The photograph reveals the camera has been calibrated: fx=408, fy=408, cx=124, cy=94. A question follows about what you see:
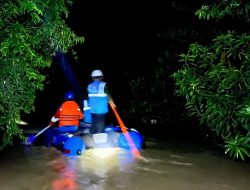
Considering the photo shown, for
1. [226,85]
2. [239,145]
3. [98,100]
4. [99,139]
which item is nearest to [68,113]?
[98,100]

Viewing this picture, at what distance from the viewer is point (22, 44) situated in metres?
6.36

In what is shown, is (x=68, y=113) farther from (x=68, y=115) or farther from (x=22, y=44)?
(x=22, y=44)

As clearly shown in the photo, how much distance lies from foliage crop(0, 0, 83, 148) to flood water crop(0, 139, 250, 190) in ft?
3.40

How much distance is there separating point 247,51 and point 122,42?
11856 mm

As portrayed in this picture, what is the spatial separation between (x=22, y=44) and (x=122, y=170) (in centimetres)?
333

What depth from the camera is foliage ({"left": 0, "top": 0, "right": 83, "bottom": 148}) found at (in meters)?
6.54

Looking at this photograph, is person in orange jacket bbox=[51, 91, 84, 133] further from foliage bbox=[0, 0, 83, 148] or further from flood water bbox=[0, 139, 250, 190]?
foliage bbox=[0, 0, 83, 148]

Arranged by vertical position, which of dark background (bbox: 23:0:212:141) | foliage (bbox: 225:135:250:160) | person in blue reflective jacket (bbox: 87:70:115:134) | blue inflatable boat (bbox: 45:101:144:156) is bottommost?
blue inflatable boat (bbox: 45:101:144:156)

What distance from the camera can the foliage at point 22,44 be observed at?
654 centimetres

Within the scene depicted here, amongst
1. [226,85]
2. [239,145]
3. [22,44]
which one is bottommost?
[239,145]

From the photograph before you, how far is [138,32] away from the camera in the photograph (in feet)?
56.7

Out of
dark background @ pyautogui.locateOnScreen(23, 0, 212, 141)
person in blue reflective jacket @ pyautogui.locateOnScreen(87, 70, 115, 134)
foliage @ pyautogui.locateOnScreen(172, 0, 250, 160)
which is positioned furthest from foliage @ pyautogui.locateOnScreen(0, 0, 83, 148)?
dark background @ pyautogui.locateOnScreen(23, 0, 212, 141)

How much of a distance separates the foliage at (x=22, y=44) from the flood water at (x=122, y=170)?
104 centimetres

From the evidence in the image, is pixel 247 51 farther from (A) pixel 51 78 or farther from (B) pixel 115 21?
(A) pixel 51 78
